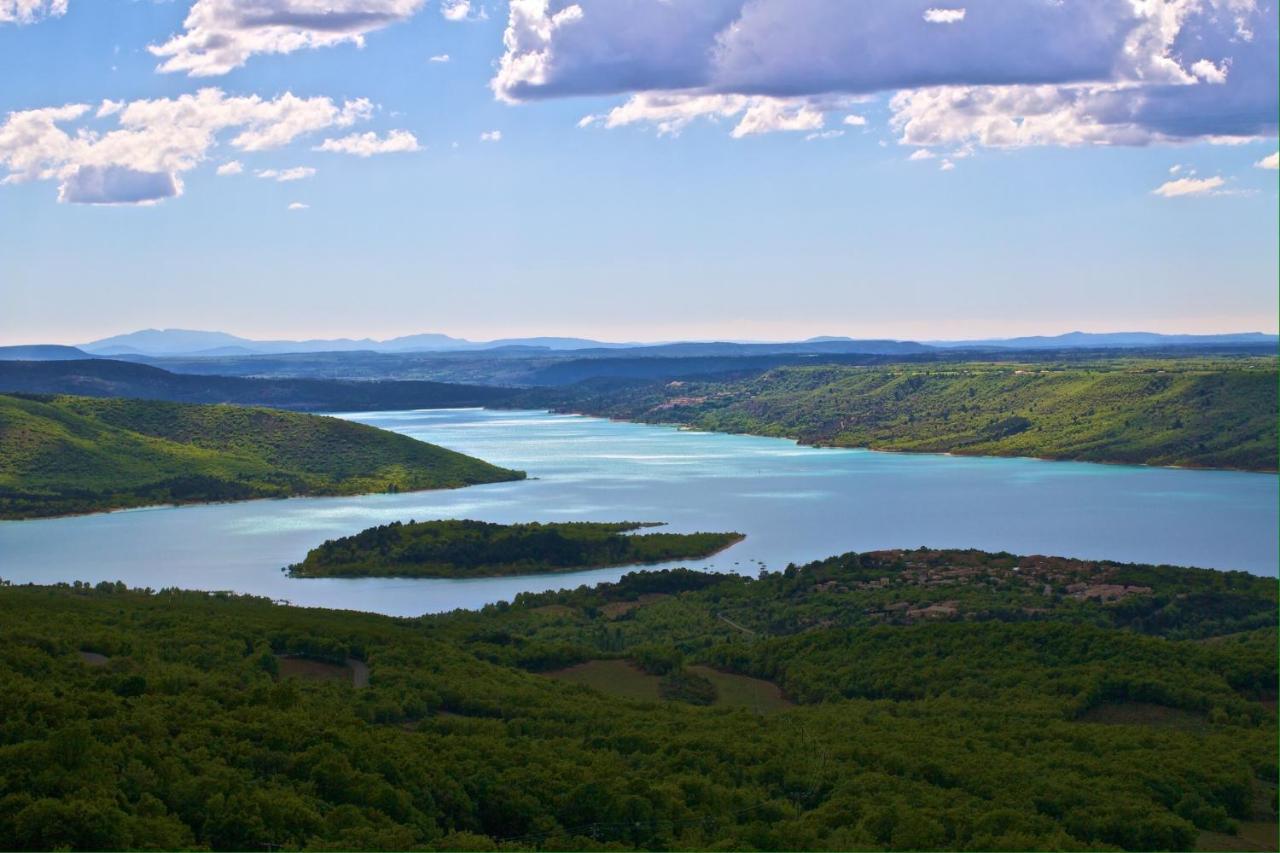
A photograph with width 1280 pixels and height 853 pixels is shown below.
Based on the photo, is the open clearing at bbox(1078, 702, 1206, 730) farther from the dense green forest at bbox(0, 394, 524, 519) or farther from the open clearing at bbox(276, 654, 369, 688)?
the dense green forest at bbox(0, 394, 524, 519)

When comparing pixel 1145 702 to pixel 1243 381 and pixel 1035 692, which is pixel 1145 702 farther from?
Answer: pixel 1243 381

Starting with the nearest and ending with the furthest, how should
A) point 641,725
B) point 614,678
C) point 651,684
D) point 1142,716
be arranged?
1. point 641,725
2. point 1142,716
3. point 651,684
4. point 614,678

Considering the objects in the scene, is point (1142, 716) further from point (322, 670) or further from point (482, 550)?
point (482, 550)

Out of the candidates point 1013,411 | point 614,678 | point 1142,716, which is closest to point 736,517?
point 614,678

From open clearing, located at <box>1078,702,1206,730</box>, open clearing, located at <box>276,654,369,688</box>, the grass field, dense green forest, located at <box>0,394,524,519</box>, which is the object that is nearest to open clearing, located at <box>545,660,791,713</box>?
the grass field

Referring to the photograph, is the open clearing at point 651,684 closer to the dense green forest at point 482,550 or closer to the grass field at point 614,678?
the grass field at point 614,678

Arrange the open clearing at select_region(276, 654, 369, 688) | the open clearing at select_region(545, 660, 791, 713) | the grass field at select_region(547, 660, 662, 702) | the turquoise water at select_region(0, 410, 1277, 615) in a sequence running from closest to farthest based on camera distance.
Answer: the open clearing at select_region(276, 654, 369, 688)
the open clearing at select_region(545, 660, 791, 713)
the grass field at select_region(547, 660, 662, 702)
the turquoise water at select_region(0, 410, 1277, 615)
